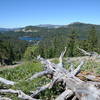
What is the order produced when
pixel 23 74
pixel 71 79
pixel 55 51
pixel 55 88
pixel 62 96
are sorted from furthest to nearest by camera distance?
pixel 55 51 < pixel 23 74 < pixel 55 88 < pixel 71 79 < pixel 62 96

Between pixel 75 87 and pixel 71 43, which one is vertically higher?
pixel 75 87

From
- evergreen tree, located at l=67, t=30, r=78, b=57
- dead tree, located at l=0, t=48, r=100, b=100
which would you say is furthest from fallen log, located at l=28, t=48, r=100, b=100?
evergreen tree, located at l=67, t=30, r=78, b=57

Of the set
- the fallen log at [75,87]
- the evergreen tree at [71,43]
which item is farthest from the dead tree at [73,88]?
the evergreen tree at [71,43]

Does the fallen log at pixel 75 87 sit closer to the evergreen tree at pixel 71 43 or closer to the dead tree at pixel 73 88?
the dead tree at pixel 73 88

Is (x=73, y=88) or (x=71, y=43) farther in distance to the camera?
(x=71, y=43)

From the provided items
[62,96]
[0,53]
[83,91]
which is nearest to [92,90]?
[83,91]

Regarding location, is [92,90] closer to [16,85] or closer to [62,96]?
[62,96]

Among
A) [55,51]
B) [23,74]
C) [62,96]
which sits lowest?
[55,51]

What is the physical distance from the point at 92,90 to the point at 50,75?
302cm

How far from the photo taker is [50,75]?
30.6 feet

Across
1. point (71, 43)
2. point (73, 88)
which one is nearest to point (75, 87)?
point (73, 88)

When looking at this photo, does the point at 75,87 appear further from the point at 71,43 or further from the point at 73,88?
the point at 71,43

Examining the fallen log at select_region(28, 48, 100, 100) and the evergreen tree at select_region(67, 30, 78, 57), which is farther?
the evergreen tree at select_region(67, 30, 78, 57)

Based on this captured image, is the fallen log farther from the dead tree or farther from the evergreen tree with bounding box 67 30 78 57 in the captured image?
the evergreen tree with bounding box 67 30 78 57
